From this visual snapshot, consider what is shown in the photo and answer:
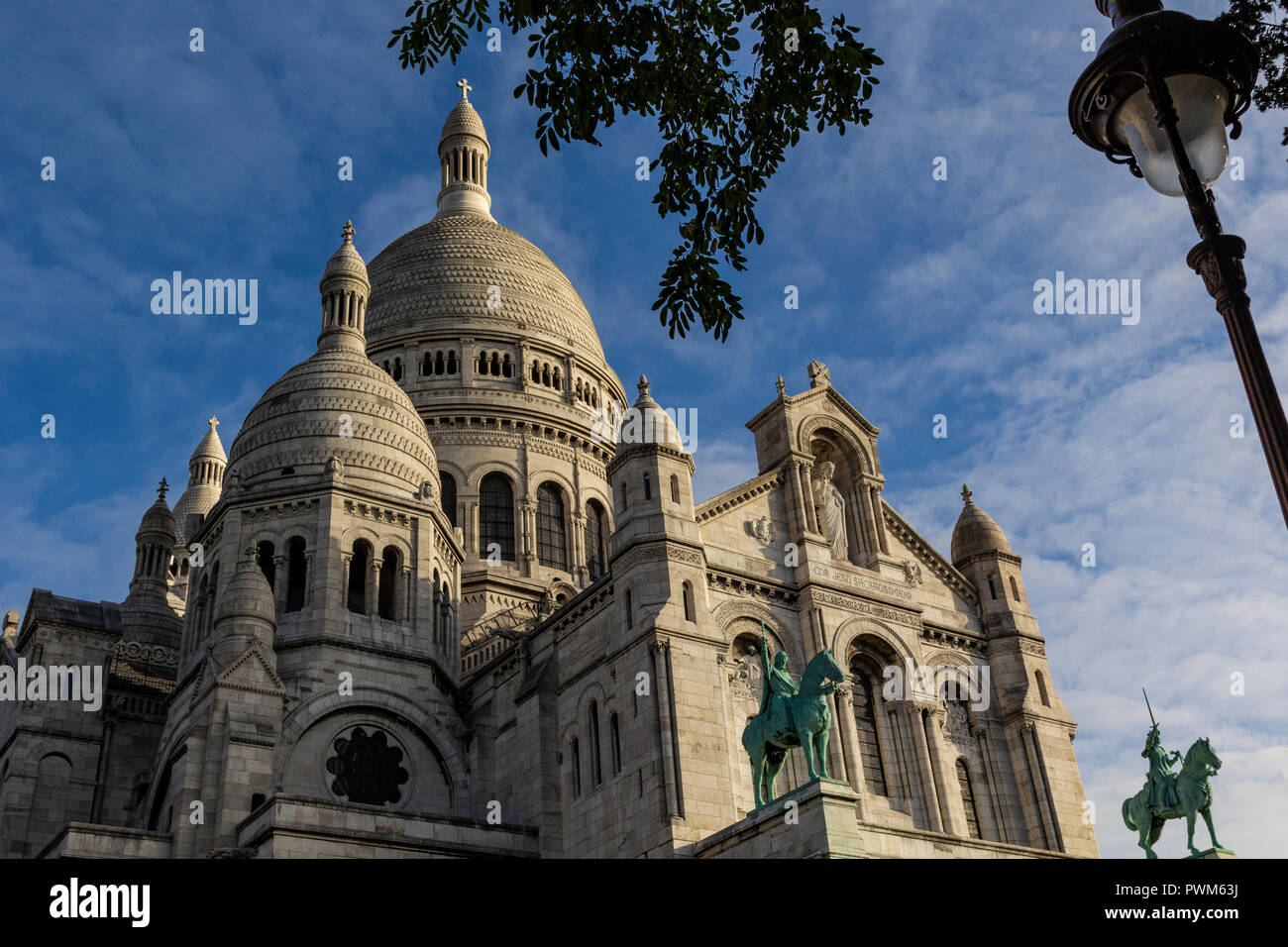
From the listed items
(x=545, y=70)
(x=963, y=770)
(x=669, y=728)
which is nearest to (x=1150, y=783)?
(x=963, y=770)

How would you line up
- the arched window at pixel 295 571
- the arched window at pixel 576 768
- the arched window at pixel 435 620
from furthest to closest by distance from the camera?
the arched window at pixel 435 620
the arched window at pixel 295 571
the arched window at pixel 576 768

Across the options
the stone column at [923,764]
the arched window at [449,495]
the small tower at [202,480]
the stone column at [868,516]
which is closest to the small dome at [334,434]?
the arched window at [449,495]

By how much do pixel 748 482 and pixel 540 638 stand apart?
7.23 metres

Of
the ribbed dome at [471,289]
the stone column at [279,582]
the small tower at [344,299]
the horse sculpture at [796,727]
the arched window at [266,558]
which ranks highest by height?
the ribbed dome at [471,289]

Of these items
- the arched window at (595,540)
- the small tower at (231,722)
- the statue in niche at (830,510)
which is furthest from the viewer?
the arched window at (595,540)

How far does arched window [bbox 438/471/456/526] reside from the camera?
48.2 m

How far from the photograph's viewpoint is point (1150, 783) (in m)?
27.7

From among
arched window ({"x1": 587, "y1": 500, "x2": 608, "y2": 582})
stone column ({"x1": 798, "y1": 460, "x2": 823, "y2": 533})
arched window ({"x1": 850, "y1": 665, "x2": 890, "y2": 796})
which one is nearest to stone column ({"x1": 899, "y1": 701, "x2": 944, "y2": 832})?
arched window ({"x1": 850, "y1": 665, "x2": 890, "y2": 796})

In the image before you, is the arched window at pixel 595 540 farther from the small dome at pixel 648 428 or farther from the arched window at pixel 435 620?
the small dome at pixel 648 428

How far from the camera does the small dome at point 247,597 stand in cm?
3378

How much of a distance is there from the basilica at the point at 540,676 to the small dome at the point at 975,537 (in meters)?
0.12

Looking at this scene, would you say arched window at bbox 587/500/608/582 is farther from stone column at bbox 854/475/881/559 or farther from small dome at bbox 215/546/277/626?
small dome at bbox 215/546/277/626

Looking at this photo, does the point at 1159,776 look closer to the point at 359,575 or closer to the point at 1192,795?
the point at 1192,795
